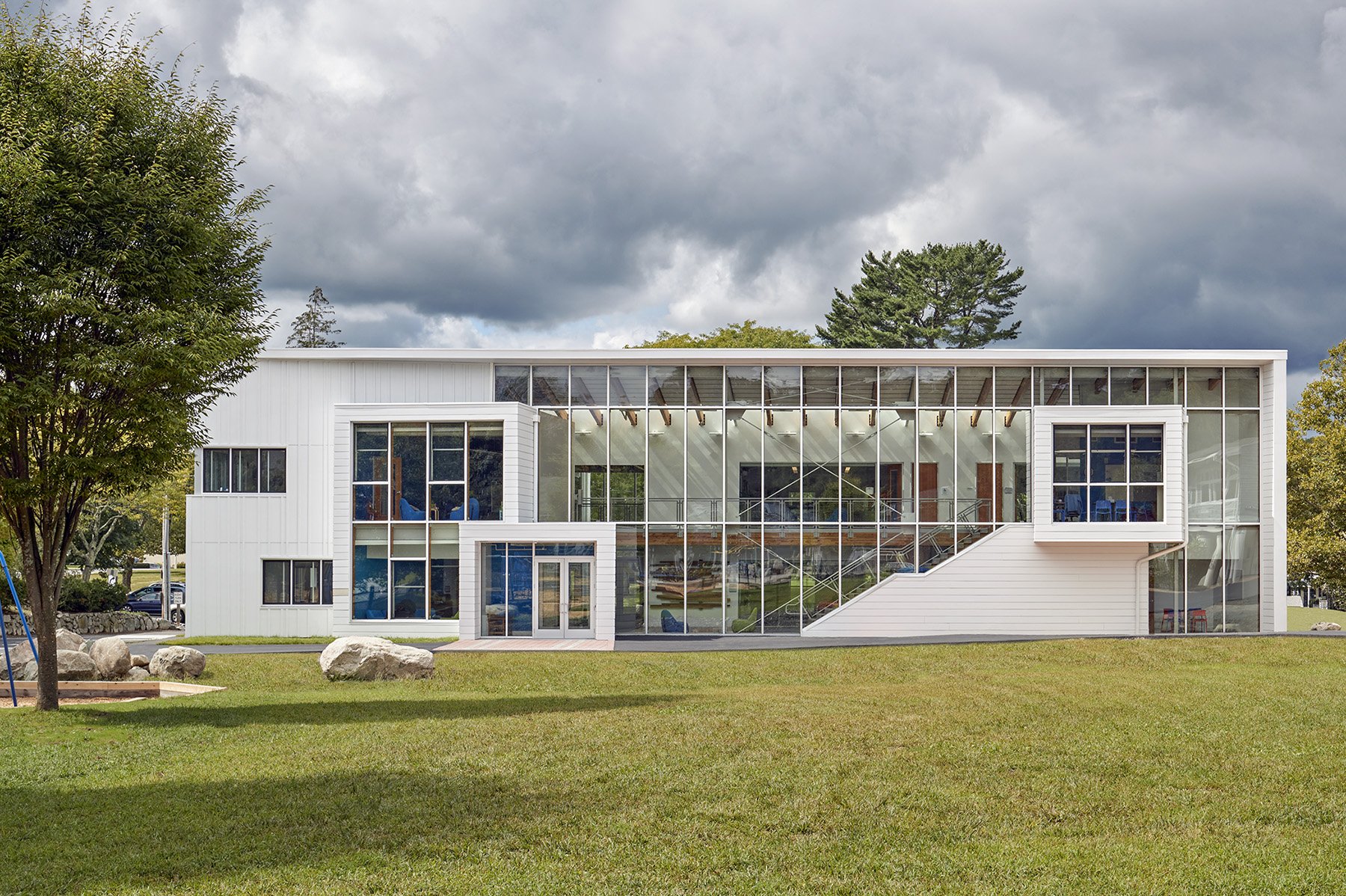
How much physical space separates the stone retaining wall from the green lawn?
36731 mm

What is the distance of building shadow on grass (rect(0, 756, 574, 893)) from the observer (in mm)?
8016

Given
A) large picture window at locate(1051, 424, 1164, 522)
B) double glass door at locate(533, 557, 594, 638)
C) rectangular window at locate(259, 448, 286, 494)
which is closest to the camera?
double glass door at locate(533, 557, 594, 638)

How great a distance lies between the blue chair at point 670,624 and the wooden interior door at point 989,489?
8413 mm

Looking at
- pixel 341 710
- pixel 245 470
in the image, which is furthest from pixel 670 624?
pixel 341 710

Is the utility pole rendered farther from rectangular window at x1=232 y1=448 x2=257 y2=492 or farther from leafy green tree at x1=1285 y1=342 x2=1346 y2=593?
leafy green tree at x1=1285 y1=342 x2=1346 y2=593

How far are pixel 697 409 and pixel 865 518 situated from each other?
5366 millimetres

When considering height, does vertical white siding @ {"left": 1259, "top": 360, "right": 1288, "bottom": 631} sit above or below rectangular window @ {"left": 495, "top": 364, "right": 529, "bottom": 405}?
below

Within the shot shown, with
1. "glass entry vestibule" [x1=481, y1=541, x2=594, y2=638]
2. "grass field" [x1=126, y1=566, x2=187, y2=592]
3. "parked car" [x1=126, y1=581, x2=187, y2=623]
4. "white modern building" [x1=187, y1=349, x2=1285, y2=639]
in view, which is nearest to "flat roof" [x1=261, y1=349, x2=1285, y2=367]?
"white modern building" [x1=187, y1=349, x2=1285, y2=639]

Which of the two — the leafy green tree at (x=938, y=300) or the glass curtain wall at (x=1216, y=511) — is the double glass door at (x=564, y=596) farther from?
the leafy green tree at (x=938, y=300)

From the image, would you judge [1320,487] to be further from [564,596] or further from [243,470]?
[243,470]

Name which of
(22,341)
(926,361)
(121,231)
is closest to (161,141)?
(121,231)

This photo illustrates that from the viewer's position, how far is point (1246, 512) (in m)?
31.2

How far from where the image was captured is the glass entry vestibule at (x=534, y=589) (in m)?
29.5

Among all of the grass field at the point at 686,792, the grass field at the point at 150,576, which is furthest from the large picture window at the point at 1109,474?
the grass field at the point at 150,576
